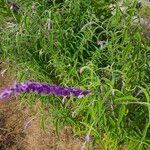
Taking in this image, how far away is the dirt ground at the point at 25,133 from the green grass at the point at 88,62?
0.22 meters

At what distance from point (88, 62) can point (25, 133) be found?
117 cm

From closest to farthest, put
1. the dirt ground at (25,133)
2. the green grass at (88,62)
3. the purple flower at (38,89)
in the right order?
the purple flower at (38,89) → the green grass at (88,62) → the dirt ground at (25,133)

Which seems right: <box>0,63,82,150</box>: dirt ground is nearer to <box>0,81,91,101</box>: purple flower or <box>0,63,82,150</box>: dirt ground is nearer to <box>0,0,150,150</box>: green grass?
<box>0,0,150,150</box>: green grass

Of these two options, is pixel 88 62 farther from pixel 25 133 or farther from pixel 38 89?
pixel 25 133

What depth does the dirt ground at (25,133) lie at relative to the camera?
3914 millimetres

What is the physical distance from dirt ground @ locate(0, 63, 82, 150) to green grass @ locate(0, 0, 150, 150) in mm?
217

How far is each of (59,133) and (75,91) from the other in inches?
59.3

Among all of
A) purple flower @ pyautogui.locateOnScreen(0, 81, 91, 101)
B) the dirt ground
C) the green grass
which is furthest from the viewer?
the dirt ground

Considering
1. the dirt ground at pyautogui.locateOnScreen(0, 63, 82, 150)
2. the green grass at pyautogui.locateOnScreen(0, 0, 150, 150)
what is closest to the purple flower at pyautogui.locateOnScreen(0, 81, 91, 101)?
the green grass at pyautogui.locateOnScreen(0, 0, 150, 150)

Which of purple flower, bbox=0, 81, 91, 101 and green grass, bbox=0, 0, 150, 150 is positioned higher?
purple flower, bbox=0, 81, 91, 101

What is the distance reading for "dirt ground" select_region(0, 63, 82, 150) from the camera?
3.91 m

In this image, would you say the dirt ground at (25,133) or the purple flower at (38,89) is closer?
the purple flower at (38,89)

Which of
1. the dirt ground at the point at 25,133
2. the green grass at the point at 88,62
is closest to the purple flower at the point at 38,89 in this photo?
the green grass at the point at 88,62

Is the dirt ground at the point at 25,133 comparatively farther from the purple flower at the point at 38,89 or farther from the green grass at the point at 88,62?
the purple flower at the point at 38,89
